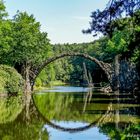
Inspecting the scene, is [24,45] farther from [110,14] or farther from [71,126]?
[110,14]

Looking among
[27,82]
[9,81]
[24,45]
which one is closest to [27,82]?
[27,82]

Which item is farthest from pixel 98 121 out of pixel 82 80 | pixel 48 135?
pixel 82 80

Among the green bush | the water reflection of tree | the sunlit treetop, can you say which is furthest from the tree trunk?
the sunlit treetop

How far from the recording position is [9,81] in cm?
5544

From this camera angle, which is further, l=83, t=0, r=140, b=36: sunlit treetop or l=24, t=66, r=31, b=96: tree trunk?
l=24, t=66, r=31, b=96: tree trunk

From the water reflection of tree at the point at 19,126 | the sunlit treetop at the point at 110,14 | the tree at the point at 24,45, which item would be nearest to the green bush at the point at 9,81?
the tree at the point at 24,45

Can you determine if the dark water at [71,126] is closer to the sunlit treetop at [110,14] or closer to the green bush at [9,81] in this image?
the sunlit treetop at [110,14]

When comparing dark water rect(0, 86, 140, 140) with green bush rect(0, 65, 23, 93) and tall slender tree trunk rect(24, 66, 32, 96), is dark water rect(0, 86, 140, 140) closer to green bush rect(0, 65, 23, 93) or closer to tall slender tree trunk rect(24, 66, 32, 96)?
green bush rect(0, 65, 23, 93)

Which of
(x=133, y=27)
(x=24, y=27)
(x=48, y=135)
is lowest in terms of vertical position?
(x=48, y=135)

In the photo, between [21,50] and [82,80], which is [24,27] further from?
[82,80]

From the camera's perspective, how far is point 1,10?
5944 cm

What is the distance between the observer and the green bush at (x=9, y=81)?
53666 mm

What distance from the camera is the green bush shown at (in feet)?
176

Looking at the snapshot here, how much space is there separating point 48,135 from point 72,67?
13898cm
